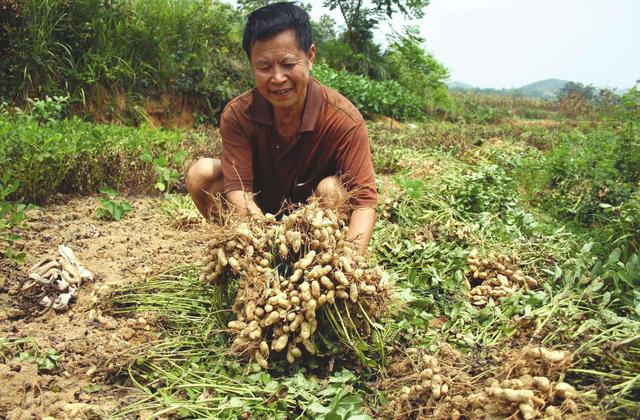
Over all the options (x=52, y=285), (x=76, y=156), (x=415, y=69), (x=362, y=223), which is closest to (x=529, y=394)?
(x=362, y=223)

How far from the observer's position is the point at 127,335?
210 cm

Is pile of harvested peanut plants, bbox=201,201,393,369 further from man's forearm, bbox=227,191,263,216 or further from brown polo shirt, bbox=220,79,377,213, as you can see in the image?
brown polo shirt, bbox=220,79,377,213

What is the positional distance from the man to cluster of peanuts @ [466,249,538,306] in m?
0.68

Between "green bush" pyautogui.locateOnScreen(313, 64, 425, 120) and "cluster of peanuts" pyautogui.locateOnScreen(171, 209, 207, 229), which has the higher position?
"green bush" pyautogui.locateOnScreen(313, 64, 425, 120)

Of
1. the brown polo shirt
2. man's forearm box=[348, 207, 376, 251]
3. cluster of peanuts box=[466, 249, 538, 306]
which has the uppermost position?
the brown polo shirt

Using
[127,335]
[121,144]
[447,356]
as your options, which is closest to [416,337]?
[447,356]

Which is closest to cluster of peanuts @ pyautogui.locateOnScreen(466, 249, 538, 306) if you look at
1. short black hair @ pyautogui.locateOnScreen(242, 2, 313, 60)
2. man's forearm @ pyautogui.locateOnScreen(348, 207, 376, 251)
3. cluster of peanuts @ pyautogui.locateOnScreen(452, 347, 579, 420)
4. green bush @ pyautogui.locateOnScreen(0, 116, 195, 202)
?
man's forearm @ pyautogui.locateOnScreen(348, 207, 376, 251)

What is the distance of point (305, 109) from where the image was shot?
2.51 m

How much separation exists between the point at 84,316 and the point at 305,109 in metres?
1.46

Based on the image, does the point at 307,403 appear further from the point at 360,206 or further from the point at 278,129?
the point at 278,129

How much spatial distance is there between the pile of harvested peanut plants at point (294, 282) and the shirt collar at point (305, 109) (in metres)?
0.72

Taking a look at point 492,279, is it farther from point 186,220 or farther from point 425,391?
point 186,220

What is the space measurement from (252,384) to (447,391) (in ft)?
2.22

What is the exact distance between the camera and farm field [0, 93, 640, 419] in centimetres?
155
